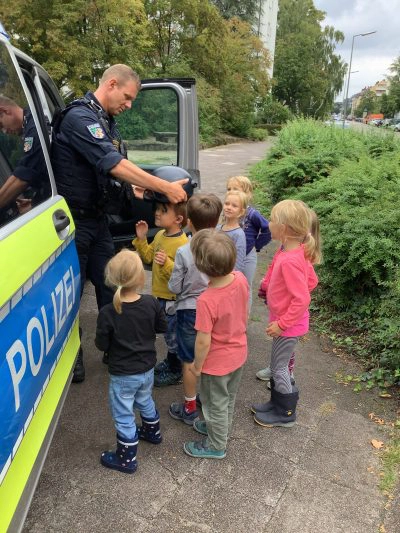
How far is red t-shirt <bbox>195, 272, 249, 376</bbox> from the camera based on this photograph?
217cm

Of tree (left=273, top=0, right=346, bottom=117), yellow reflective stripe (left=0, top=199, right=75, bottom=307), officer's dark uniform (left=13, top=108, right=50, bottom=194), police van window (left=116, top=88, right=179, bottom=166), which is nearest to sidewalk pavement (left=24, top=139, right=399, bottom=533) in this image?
yellow reflective stripe (left=0, top=199, right=75, bottom=307)

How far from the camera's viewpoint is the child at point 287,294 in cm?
249

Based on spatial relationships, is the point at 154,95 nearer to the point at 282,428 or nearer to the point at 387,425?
the point at 282,428

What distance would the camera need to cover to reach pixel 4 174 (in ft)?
5.77

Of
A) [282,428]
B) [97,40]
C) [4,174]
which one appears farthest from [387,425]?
[97,40]

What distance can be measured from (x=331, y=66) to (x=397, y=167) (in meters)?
56.6

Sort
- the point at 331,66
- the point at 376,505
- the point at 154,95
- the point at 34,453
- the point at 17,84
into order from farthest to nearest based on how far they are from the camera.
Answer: the point at 331,66 → the point at 154,95 → the point at 376,505 → the point at 17,84 → the point at 34,453

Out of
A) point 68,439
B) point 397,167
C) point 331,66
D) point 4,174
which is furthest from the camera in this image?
point 331,66

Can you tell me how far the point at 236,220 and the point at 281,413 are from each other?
4.25 feet

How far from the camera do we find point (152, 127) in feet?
12.9

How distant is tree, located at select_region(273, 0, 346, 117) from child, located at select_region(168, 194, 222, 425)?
4915 centimetres

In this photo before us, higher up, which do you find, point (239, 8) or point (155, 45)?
point (239, 8)

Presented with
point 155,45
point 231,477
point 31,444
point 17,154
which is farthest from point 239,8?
point 31,444

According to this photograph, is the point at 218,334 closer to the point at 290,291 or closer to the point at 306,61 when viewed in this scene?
the point at 290,291
